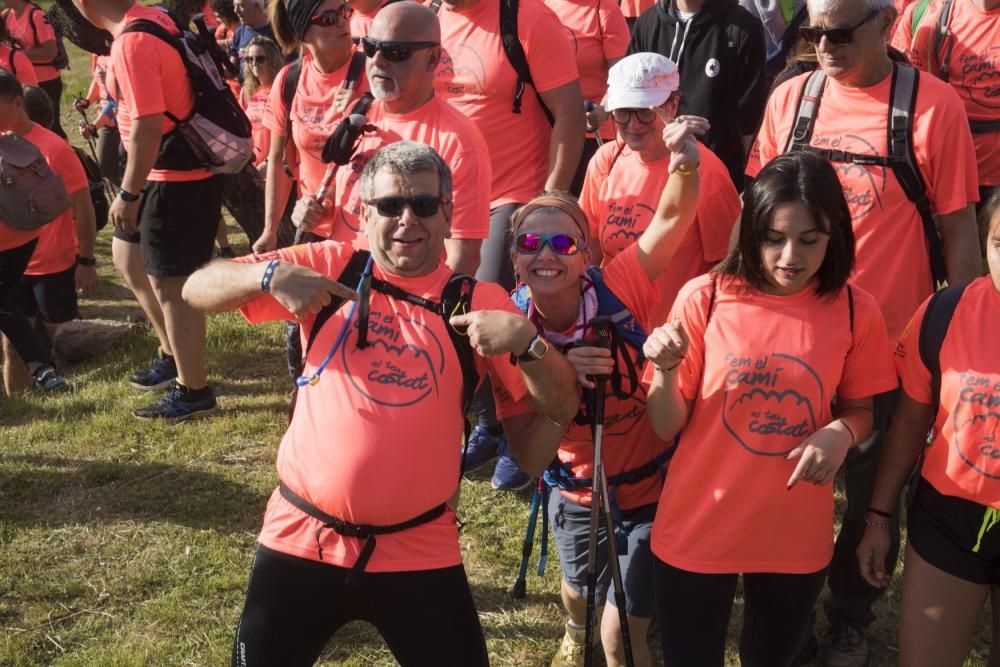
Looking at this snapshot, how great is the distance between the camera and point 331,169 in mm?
4477

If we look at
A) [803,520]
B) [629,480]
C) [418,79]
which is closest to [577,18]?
[418,79]

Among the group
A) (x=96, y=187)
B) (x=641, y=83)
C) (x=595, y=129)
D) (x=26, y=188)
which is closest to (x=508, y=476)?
(x=595, y=129)

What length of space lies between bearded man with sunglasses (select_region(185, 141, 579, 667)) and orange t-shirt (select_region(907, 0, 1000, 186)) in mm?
3150

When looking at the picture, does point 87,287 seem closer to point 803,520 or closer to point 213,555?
point 213,555

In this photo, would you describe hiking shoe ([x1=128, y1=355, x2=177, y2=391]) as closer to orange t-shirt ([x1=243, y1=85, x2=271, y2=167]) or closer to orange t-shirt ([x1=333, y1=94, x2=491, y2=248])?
orange t-shirt ([x1=243, y1=85, x2=271, y2=167])

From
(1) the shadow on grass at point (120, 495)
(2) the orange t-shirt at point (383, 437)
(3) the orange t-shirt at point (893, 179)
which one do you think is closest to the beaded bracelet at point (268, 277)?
(2) the orange t-shirt at point (383, 437)

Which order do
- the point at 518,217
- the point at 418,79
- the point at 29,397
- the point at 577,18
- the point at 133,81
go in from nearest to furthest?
1. the point at 518,217
2. the point at 418,79
3. the point at 133,81
4. the point at 577,18
5. the point at 29,397

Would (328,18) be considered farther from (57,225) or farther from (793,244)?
(57,225)

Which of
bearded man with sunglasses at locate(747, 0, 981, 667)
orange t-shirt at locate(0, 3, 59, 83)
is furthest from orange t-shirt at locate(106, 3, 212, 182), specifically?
orange t-shirt at locate(0, 3, 59, 83)

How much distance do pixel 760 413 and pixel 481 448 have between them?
2.71 metres

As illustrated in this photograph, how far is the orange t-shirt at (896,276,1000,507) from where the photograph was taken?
2.98 meters

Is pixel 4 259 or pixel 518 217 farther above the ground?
pixel 518 217

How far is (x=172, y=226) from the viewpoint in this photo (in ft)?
20.1

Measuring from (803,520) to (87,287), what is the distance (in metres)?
6.95
